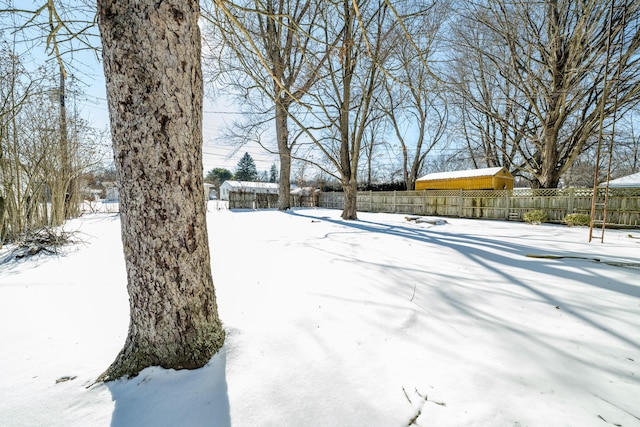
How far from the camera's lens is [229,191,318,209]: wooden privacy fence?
51.9 ft

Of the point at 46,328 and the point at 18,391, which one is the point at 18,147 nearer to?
the point at 46,328

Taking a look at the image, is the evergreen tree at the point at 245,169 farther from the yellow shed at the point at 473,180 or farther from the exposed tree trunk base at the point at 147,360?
the exposed tree trunk base at the point at 147,360

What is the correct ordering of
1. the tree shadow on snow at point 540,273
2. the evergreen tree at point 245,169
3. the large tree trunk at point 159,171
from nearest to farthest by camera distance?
the large tree trunk at point 159,171 < the tree shadow on snow at point 540,273 < the evergreen tree at point 245,169

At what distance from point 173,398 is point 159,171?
913 mm

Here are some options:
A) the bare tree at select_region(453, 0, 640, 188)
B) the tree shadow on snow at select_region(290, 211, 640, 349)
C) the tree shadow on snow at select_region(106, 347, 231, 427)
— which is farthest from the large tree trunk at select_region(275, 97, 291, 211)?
the tree shadow on snow at select_region(106, 347, 231, 427)

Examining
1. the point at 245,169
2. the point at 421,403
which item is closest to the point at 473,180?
the point at 421,403

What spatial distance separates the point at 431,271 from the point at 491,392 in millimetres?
1640

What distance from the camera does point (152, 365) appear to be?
1.12 metres

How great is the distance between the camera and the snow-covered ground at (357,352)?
887 millimetres

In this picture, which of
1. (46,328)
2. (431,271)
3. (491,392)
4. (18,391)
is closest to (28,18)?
(46,328)

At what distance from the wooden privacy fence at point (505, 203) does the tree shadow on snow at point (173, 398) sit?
1045 centimetres

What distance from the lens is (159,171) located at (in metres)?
1.07

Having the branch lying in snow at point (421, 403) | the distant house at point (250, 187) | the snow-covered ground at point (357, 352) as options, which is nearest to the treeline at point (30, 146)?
the snow-covered ground at point (357, 352)

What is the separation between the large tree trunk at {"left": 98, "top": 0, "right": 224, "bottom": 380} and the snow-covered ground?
0.54ft
